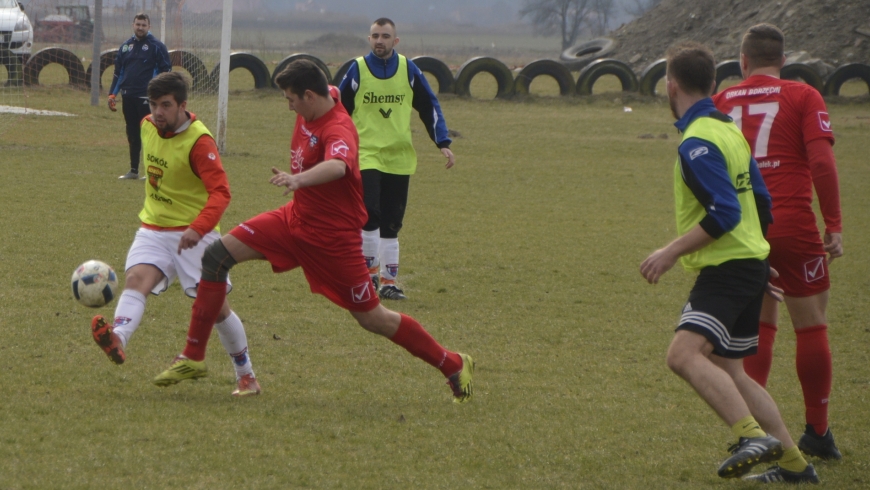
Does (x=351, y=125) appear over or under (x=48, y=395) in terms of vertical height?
over

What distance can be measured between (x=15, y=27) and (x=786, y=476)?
16513mm

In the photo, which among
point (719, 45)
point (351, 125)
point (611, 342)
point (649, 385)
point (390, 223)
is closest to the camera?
point (351, 125)

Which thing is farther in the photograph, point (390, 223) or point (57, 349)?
point (390, 223)

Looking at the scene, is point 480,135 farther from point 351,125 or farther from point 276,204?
point 351,125

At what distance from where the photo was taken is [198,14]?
623 inches

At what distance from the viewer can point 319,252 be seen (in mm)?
4578

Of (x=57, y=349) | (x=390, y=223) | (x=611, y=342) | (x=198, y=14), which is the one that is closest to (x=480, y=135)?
(x=198, y=14)

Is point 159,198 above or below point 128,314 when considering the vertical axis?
above

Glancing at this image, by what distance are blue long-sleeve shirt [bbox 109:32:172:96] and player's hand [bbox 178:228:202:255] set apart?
26.3 feet

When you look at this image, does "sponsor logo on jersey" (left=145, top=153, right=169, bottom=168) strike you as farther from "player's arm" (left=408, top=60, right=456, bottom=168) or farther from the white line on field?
the white line on field

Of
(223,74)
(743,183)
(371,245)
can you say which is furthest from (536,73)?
(743,183)

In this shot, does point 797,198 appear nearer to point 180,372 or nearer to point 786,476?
point 786,476

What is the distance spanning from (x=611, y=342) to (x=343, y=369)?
1.88 m

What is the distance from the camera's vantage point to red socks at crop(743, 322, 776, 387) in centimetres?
434
